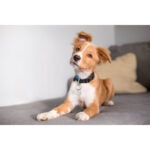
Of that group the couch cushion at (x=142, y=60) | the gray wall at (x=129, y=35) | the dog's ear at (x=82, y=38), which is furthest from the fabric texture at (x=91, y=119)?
the gray wall at (x=129, y=35)

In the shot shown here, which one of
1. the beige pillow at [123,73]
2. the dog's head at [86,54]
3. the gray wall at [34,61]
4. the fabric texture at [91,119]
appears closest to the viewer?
the fabric texture at [91,119]

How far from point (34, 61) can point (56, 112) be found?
651 millimetres

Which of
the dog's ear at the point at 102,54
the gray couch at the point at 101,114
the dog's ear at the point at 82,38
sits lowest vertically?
the gray couch at the point at 101,114

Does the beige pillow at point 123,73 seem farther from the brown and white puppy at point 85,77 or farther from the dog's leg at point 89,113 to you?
the dog's leg at point 89,113

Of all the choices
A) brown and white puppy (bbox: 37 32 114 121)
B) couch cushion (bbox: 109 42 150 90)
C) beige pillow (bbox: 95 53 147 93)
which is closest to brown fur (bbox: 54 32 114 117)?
brown and white puppy (bbox: 37 32 114 121)

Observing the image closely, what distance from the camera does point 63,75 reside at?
2.10 m

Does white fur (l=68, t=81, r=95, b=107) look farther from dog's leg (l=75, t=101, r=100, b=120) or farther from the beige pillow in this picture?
the beige pillow

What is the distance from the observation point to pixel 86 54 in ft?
4.58

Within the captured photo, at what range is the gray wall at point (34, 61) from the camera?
1654 mm

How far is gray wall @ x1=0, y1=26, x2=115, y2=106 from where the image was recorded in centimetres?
165

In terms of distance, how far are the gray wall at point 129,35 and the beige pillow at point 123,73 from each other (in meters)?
0.28
